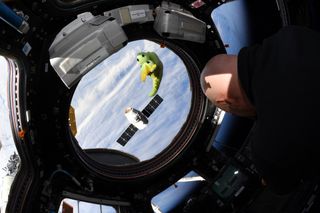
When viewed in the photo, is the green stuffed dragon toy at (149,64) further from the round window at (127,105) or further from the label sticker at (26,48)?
the label sticker at (26,48)

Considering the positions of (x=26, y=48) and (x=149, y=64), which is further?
(x=149, y=64)

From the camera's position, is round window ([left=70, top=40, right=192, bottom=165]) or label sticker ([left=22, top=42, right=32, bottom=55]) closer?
label sticker ([left=22, top=42, right=32, bottom=55])

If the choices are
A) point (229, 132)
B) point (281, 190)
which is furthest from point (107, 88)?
point (281, 190)

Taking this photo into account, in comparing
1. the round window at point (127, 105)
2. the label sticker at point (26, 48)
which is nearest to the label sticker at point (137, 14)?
the label sticker at point (26, 48)

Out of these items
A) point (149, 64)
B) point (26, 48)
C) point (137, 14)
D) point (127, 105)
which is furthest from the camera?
point (127, 105)

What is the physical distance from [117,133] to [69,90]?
3.29 m

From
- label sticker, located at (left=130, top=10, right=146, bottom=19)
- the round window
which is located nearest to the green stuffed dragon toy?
the round window

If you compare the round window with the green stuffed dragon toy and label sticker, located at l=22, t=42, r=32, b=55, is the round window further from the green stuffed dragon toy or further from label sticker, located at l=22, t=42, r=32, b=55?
label sticker, located at l=22, t=42, r=32, b=55

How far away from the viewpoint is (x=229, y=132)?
16.2ft

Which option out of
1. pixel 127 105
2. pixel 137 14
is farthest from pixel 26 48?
pixel 127 105

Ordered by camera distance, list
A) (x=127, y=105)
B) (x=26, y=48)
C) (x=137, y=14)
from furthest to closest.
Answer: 1. (x=127, y=105)
2. (x=137, y=14)
3. (x=26, y=48)

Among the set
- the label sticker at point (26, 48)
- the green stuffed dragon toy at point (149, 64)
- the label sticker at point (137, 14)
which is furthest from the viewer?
the green stuffed dragon toy at point (149, 64)

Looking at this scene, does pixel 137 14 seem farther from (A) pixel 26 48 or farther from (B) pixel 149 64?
(B) pixel 149 64

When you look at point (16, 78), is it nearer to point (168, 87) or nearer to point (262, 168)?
point (262, 168)
